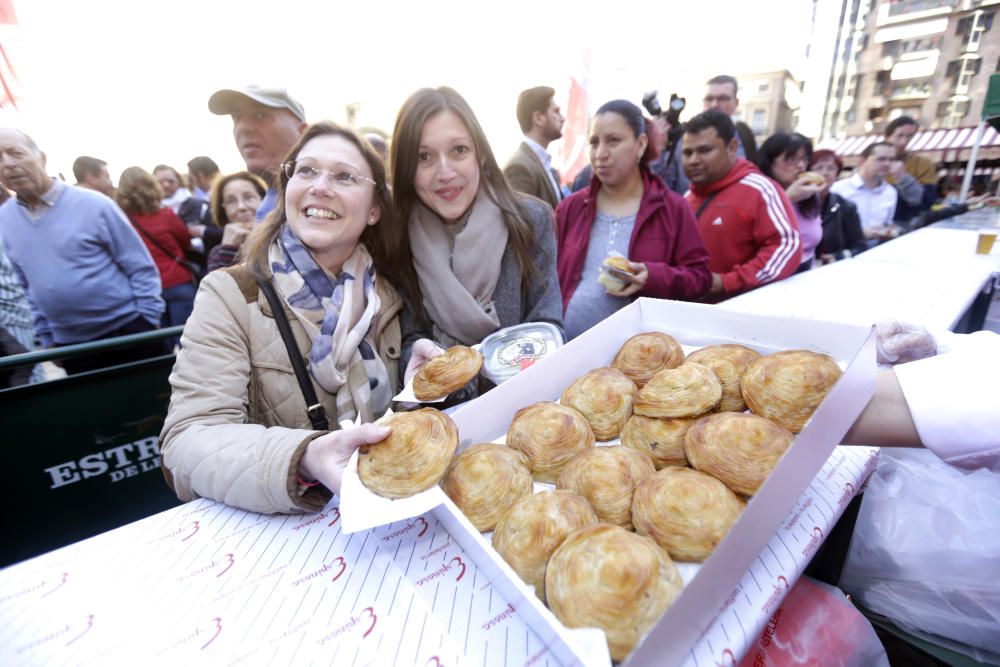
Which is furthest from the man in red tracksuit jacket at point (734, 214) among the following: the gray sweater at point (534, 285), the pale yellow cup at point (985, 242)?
the pale yellow cup at point (985, 242)

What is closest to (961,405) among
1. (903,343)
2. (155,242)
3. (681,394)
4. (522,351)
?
(681,394)

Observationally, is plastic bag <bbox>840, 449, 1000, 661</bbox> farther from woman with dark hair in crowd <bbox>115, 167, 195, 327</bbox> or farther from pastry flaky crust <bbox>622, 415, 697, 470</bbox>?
woman with dark hair in crowd <bbox>115, 167, 195, 327</bbox>

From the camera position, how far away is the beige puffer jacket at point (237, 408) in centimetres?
130

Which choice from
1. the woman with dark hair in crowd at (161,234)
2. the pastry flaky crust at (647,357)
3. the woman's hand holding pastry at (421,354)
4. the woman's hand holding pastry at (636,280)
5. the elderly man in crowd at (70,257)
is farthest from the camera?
the woman with dark hair in crowd at (161,234)

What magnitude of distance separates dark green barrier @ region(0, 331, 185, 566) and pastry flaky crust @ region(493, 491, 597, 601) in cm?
297

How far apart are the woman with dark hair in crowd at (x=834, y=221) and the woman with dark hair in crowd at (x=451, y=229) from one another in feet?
17.8

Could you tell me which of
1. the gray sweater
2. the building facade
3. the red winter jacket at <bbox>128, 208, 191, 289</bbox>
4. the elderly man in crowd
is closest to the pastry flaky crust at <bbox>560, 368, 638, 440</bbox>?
the gray sweater

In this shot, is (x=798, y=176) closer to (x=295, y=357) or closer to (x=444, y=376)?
(x=444, y=376)

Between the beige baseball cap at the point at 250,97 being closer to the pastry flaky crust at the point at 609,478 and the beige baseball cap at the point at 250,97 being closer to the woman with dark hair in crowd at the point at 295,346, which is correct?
the woman with dark hair in crowd at the point at 295,346

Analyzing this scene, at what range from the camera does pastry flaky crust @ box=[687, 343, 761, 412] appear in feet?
4.59

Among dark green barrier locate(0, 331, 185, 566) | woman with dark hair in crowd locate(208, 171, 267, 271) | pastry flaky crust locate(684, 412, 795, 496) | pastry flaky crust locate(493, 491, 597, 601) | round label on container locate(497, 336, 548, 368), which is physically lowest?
dark green barrier locate(0, 331, 185, 566)

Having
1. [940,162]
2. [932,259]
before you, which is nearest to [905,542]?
[932,259]

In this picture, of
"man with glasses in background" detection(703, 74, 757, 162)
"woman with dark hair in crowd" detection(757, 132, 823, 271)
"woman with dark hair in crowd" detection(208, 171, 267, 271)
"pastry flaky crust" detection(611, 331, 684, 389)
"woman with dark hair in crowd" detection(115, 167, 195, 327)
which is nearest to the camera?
"pastry flaky crust" detection(611, 331, 684, 389)

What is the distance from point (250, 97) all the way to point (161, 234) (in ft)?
11.3
